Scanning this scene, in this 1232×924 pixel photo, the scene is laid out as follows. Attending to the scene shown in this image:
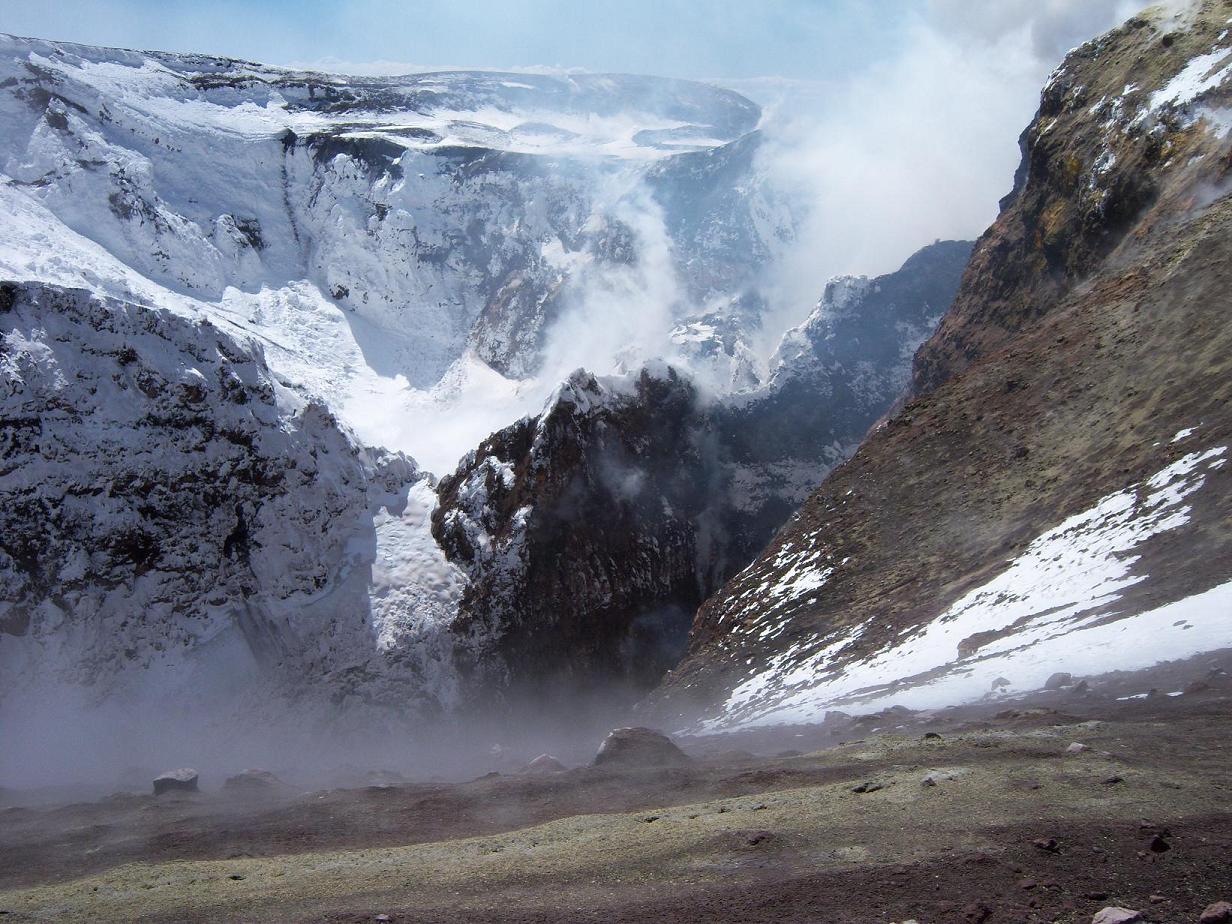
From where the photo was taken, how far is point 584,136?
146m

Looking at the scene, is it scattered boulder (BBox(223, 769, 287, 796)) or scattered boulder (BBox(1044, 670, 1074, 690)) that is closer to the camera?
scattered boulder (BBox(1044, 670, 1074, 690))

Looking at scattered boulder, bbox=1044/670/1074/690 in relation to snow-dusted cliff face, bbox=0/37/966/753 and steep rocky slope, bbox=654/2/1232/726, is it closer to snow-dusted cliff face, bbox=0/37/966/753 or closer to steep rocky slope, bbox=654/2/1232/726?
steep rocky slope, bbox=654/2/1232/726

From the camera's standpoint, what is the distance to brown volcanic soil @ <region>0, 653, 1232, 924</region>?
8789 millimetres

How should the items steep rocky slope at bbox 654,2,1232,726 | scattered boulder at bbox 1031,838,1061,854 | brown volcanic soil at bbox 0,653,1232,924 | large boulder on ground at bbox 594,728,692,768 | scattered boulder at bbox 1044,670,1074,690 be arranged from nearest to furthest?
1. brown volcanic soil at bbox 0,653,1232,924
2. scattered boulder at bbox 1031,838,1061,854
3. scattered boulder at bbox 1044,670,1074,690
4. steep rocky slope at bbox 654,2,1232,726
5. large boulder on ground at bbox 594,728,692,768

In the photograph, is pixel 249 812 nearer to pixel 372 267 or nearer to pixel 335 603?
pixel 335 603

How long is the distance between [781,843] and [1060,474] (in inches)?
761

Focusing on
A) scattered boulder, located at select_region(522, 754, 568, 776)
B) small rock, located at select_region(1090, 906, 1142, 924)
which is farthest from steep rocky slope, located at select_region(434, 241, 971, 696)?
small rock, located at select_region(1090, 906, 1142, 924)

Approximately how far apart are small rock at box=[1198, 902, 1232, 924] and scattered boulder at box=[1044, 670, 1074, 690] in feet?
33.8

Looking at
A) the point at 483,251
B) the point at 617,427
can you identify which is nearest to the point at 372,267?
the point at 483,251

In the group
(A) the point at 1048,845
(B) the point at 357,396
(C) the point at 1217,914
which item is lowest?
(C) the point at 1217,914

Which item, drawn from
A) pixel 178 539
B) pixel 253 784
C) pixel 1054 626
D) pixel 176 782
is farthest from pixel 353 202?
pixel 1054 626

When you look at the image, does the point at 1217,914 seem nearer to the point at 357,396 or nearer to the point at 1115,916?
the point at 1115,916

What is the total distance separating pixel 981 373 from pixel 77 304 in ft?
139

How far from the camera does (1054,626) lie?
19.4 m
